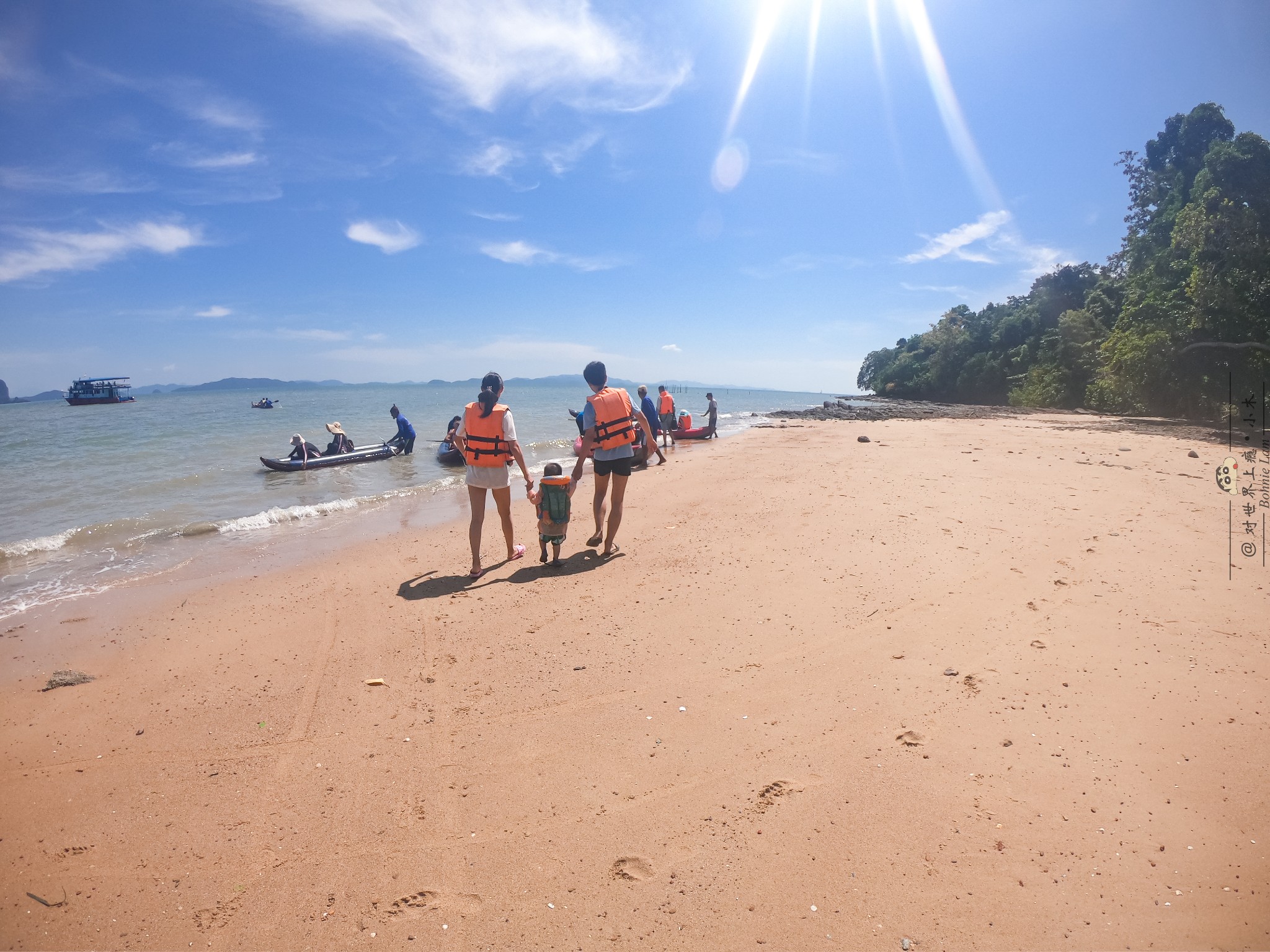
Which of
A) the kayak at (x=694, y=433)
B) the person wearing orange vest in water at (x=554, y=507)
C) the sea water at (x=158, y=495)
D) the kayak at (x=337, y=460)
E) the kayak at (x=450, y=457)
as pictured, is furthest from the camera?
the kayak at (x=694, y=433)

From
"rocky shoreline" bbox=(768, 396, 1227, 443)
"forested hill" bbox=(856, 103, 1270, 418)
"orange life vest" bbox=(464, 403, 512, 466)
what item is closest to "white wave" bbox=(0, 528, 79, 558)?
"orange life vest" bbox=(464, 403, 512, 466)

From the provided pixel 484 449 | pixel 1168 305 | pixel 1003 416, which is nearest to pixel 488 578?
pixel 484 449

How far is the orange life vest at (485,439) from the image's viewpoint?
6.33m

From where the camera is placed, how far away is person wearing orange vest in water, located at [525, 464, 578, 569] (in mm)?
6449

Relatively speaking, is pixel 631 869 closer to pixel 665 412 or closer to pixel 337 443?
pixel 665 412

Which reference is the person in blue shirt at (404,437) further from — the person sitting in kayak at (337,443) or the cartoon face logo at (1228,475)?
the cartoon face logo at (1228,475)

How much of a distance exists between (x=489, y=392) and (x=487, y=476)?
36.9 inches

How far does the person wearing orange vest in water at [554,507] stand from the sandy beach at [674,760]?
0.48 m

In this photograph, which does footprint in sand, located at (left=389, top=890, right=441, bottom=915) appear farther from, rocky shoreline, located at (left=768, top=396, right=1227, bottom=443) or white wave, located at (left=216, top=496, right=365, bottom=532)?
rocky shoreline, located at (left=768, top=396, right=1227, bottom=443)

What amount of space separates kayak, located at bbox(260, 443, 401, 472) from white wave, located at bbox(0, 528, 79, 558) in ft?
24.3

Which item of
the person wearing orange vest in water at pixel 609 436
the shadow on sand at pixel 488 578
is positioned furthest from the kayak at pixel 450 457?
the person wearing orange vest in water at pixel 609 436

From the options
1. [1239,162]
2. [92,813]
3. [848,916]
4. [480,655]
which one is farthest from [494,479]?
[1239,162]

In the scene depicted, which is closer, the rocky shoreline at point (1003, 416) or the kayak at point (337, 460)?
the kayak at point (337, 460)

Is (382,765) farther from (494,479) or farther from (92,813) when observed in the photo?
(494,479)
